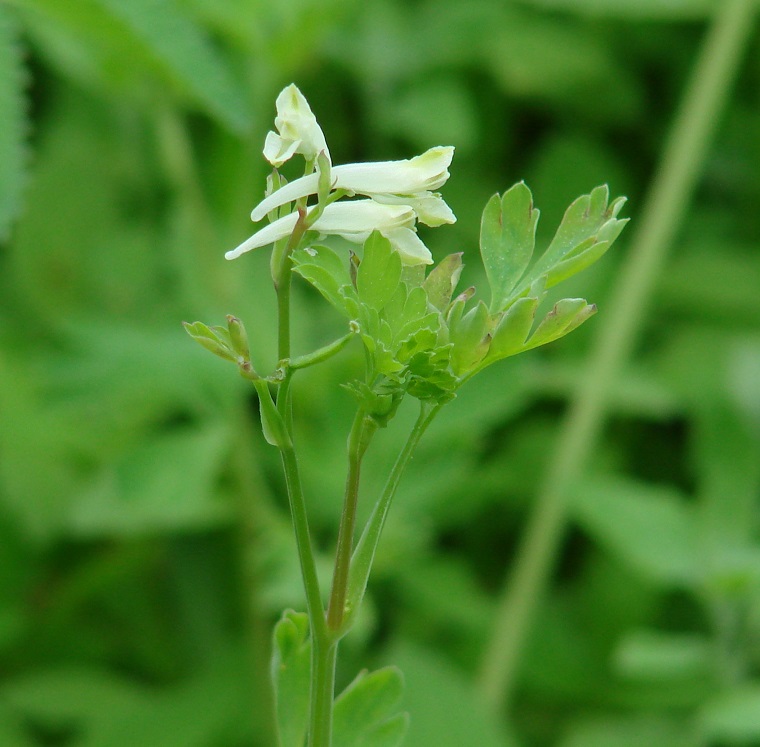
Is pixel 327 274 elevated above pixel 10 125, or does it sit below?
below

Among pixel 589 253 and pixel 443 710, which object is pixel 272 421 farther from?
pixel 443 710

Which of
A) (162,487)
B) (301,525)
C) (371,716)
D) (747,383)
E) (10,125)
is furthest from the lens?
(747,383)

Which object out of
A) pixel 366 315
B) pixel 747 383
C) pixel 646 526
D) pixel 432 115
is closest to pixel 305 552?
pixel 366 315

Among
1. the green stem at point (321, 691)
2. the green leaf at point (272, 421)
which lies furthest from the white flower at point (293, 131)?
the green stem at point (321, 691)

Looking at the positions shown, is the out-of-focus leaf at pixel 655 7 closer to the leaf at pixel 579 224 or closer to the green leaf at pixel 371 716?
the leaf at pixel 579 224

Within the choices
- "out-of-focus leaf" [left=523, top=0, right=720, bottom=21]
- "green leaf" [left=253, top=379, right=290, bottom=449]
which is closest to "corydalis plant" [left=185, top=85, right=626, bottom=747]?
"green leaf" [left=253, top=379, right=290, bottom=449]

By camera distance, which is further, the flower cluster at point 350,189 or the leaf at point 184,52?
the leaf at point 184,52

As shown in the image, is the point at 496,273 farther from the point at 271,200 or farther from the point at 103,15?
the point at 103,15
